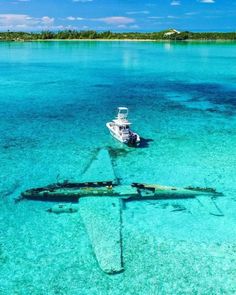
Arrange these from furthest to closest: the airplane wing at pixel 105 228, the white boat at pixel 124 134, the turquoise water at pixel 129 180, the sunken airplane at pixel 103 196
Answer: the white boat at pixel 124 134 → the sunken airplane at pixel 103 196 → the airplane wing at pixel 105 228 → the turquoise water at pixel 129 180

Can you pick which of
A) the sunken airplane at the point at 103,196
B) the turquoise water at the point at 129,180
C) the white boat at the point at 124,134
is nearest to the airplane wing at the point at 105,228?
the sunken airplane at the point at 103,196

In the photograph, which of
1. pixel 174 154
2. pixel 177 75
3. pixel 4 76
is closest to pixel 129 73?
pixel 177 75

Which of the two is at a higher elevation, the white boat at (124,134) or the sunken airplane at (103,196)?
the white boat at (124,134)

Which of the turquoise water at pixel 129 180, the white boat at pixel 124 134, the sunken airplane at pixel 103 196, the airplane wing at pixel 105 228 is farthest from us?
the white boat at pixel 124 134

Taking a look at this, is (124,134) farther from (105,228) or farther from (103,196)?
(105,228)

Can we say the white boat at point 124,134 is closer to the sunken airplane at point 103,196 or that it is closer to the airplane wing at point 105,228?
the sunken airplane at point 103,196

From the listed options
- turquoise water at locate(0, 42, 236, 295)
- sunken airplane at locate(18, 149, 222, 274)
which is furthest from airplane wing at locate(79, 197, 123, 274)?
turquoise water at locate(0, 42, 236, 295)

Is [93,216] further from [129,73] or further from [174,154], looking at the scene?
[129,73]

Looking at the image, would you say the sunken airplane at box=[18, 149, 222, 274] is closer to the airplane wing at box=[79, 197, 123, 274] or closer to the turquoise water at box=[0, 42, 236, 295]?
the airplane wing at box=[79, 197, 123, 274]

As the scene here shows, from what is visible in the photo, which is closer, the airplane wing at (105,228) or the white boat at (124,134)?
the airplane wing at (105,228)
